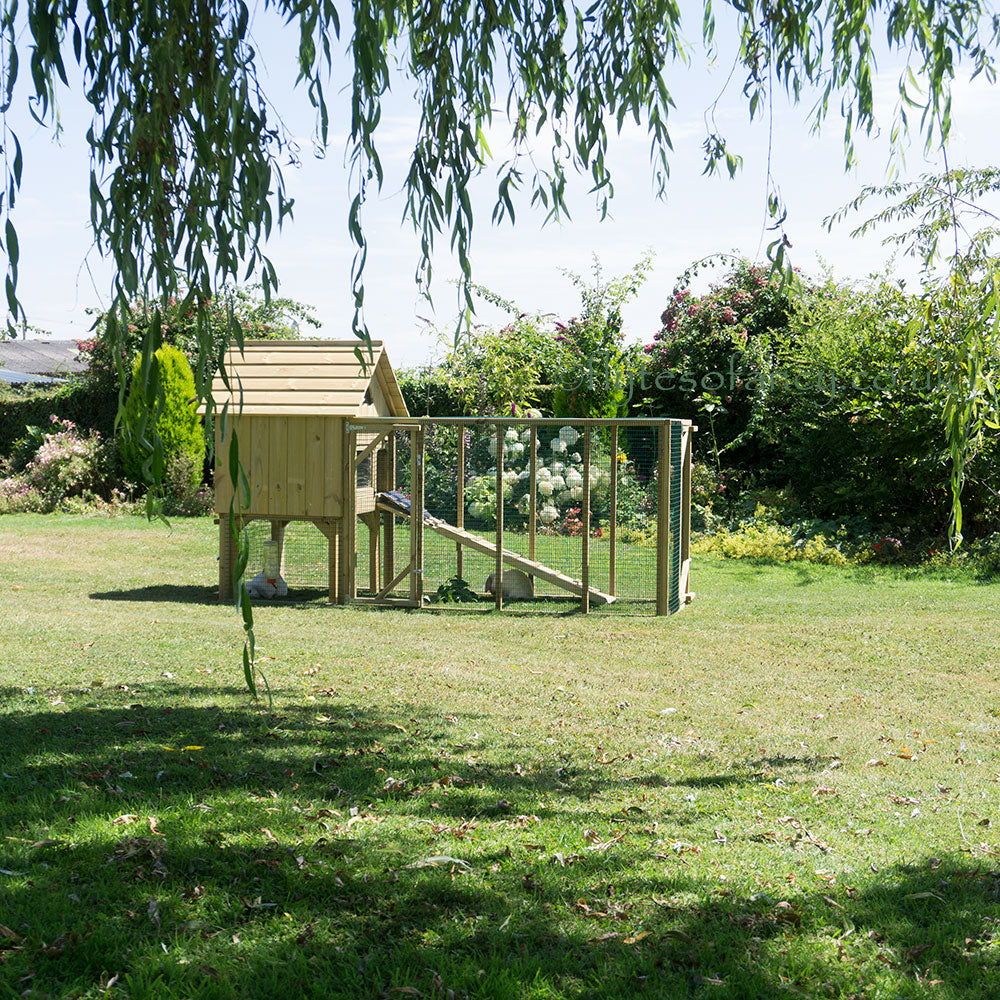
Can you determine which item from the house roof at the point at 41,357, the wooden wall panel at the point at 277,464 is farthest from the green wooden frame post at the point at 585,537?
the house roof at the point at 41,357

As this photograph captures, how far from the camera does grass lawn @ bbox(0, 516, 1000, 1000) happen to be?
9.23 feet

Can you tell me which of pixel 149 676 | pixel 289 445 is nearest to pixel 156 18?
pixel 149 676

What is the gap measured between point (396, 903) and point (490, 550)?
272 inches

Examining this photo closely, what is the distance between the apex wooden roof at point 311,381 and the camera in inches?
391

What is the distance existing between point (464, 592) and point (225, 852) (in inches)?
271

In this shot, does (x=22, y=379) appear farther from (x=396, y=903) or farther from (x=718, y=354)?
(x=396, y=903)

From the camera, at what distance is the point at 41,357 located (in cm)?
2942

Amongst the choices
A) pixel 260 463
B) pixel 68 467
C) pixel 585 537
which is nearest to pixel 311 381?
pixel 260 463

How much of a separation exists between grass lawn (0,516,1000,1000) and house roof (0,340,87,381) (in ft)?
59.4

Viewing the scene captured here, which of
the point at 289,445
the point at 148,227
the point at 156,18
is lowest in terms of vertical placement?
the point at 289,445

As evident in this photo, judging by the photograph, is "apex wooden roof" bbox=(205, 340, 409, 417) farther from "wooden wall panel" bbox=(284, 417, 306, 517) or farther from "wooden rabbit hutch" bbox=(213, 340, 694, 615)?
"wooden wall panel" bbox=(284, 417, 306, 517)

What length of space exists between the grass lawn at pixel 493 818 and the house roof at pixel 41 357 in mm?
18097

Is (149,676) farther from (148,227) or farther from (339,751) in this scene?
(148,227)

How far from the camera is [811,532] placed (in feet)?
45.2
